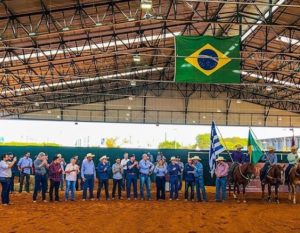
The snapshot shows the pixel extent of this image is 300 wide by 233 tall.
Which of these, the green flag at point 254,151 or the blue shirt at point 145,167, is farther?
the green flag at point 254,151

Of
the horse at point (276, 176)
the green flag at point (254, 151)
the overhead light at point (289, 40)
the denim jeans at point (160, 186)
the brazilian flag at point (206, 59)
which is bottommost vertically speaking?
the denim jeans at point (160, 186)

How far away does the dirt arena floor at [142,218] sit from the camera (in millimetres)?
8586

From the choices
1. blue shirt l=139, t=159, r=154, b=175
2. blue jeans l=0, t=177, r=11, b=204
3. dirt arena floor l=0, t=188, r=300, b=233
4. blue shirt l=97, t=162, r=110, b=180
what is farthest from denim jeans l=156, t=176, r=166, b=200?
blue jeans l=0, t=177, r=11, b=204

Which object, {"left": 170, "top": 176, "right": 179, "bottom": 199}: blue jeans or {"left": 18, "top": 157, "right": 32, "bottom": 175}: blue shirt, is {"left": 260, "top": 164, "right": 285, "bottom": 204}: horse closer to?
{"left": 170, "top": 176, "right": 179, "bottom": 199}: blue jeans

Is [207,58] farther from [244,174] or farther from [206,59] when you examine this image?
[244,174]

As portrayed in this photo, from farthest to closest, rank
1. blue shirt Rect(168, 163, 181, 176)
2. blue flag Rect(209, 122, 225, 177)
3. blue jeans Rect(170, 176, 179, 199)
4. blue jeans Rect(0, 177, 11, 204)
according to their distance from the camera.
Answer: blue flag Rect(209, 122, 225, 177) < blue jeans Rect(170, 176, 179, 199) < blue shirt Rect(168, 163, 181, 176) < blue jeans Rect(0, 177, 11, 204)

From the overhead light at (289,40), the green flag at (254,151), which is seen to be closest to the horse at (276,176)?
the green flag at (254,151)

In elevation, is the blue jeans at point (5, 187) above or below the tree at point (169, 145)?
below

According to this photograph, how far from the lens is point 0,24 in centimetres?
1728

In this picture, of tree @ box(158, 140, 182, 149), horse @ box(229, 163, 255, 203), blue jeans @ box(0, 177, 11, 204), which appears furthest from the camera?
tree @ box(158, 140, 182, 149)

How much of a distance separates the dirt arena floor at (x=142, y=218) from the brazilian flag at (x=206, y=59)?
399 cm

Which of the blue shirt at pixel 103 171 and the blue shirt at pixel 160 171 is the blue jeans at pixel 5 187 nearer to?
the blue shirt at pixel 103 171

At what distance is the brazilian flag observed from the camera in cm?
1358

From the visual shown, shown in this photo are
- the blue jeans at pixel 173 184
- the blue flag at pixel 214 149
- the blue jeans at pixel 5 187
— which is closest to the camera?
the blue jeans at pixel 5 187
